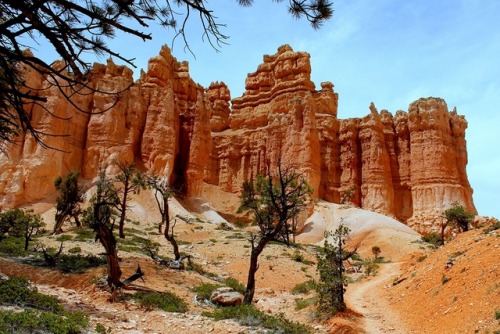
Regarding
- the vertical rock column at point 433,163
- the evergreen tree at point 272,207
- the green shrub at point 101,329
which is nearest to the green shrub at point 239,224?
the vertical rock column at point 433,163

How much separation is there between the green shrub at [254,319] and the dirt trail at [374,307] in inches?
105

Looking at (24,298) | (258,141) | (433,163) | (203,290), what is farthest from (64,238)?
(433,163)

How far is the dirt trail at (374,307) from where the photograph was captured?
1404 cm

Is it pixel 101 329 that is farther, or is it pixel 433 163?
pixel 433 163

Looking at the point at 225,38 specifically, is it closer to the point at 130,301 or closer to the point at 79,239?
the point at 130,301

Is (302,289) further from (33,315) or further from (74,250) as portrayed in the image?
(33,315)

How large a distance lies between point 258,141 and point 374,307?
52823mm

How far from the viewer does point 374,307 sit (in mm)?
17516

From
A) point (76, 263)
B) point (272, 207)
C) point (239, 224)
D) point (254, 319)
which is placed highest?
point (239, 224)

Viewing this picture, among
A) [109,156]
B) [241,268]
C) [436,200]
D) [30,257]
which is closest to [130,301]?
[30,257]

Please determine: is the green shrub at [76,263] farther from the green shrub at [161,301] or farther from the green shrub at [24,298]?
the green shrub at [24,298]

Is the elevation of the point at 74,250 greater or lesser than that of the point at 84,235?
lesser

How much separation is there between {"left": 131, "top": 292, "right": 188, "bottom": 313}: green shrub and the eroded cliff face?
117 ft

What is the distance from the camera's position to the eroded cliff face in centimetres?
4959
